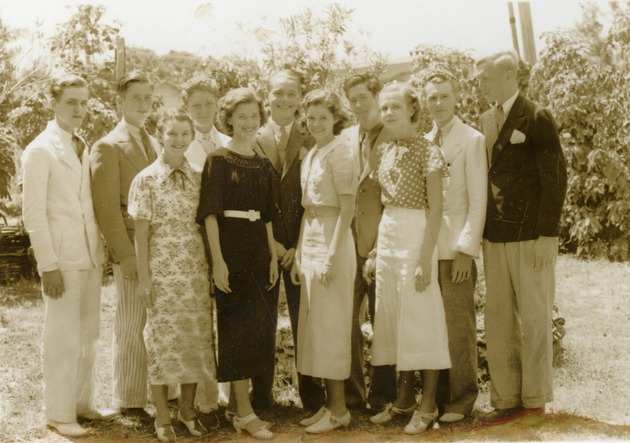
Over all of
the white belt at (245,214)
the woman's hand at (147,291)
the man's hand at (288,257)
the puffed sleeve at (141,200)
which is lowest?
the woman's hand at (147,291)

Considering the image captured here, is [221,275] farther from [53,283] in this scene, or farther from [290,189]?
[53,283]

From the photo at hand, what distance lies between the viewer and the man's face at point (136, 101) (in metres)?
4.34

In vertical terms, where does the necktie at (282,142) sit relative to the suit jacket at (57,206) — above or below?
above

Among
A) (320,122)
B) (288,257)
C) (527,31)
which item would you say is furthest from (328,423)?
(527,31)

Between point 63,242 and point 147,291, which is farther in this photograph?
point 63,242

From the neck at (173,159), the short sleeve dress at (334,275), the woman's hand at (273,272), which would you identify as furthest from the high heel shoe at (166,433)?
the neck at (173,159)

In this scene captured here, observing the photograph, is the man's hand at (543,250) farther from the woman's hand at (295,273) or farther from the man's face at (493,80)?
the woman's hand at (295,273)

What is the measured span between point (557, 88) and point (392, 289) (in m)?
5.60

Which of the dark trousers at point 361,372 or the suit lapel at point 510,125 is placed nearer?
the suit lapel at point 510,125

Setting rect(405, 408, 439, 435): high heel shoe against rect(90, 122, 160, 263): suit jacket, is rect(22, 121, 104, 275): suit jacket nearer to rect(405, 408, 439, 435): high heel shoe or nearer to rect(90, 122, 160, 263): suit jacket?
rect(90, 122, 160, 263): suit jacket

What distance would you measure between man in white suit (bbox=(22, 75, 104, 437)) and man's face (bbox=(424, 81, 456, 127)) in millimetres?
2200

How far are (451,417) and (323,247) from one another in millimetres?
1305

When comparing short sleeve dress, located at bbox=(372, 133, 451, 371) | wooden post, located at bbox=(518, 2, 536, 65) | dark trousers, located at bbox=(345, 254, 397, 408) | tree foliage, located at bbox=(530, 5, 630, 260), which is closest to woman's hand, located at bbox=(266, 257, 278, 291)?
dark trousers, located at bbox=(345, 254, 397, 408)

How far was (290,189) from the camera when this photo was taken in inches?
167
